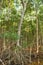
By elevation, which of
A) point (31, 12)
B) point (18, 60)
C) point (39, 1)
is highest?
point (39, 1)

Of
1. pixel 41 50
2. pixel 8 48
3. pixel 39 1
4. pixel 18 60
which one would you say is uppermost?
pixel 39 1

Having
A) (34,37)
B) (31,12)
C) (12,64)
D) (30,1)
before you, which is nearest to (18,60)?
(12,64)

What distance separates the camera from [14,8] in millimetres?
9094

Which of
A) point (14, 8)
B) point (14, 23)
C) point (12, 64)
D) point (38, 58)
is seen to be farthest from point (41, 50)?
point (12, 64)

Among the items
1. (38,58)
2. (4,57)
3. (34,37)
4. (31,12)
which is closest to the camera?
(4,57)

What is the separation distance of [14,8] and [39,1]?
1185 mm

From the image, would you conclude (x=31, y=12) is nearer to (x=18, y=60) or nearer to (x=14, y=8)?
(x=14, y=8)

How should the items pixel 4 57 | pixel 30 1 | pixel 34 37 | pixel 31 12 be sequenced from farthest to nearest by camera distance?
pixel 34 37 → pixel 31 12 → pixel 30 1 → pixel 4 57

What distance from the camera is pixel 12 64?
723cm

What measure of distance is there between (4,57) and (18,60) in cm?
51

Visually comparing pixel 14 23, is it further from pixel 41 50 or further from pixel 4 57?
pixel 4 57

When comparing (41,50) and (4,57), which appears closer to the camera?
(4,57)

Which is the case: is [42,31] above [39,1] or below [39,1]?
below

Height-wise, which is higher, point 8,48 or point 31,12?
point 31,12
